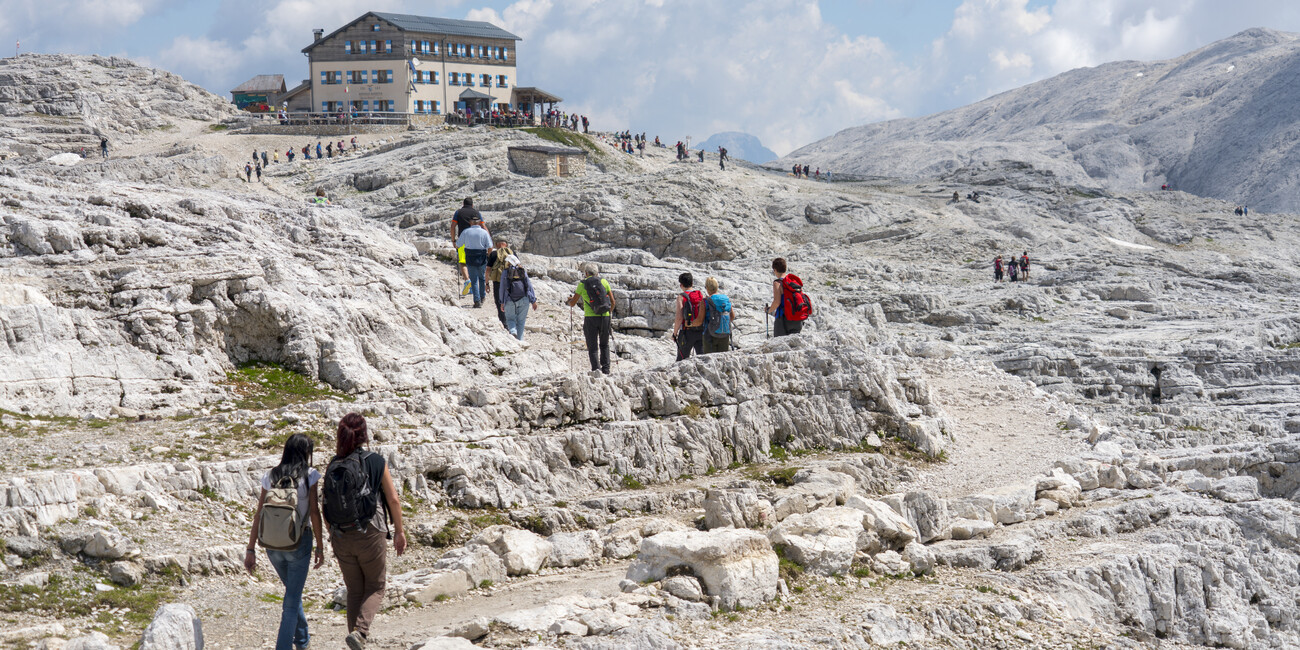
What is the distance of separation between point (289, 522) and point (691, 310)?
10376mm

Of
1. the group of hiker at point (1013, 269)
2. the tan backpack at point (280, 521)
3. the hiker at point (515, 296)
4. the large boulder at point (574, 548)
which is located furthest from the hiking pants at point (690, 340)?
the group of hiker at point (1013, 269)

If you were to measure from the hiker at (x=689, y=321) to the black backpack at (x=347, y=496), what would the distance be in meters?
9.58

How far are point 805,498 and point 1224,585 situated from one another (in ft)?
19.9

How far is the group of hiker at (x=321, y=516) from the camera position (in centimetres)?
816

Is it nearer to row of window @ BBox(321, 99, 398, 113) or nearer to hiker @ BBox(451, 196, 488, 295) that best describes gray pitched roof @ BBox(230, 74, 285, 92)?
row of window @ BBox(321, 99, 398, 113)

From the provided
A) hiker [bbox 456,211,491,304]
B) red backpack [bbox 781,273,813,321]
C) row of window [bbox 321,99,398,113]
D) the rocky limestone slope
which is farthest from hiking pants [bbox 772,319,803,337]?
row of window [bbox 321,99,398,113]

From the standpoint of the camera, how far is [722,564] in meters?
10.3

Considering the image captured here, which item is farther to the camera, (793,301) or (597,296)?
(793,301)

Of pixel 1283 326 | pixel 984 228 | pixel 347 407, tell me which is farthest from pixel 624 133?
pixel 347 407

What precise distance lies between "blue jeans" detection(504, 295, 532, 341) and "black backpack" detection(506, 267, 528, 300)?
0.33 m

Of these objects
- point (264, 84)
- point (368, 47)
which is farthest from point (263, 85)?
point (368, 47)

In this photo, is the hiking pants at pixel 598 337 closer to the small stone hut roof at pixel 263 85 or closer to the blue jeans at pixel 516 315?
the blue jeans at pixel 516 315

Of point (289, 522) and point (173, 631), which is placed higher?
point (289, 522)

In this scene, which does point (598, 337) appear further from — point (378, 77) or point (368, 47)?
point (368, 47)
